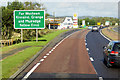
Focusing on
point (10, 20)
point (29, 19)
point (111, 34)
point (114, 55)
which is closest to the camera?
point (114, 55)

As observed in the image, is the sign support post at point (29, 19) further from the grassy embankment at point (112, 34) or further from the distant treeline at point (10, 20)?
the grassy embankment at point (112, 34)

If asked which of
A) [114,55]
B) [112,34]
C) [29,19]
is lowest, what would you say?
[114,55]

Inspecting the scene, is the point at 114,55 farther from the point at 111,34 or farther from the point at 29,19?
the point at 111,34

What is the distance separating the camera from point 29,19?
2661 cm

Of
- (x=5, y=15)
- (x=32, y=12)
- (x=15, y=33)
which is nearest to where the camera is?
(x=32, y=12)

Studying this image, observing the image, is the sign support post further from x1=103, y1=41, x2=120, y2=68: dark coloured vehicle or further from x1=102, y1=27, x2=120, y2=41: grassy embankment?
x1=103, y1=41, x2=120, y2=68: dark coloured vehicle

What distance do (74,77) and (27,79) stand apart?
1997 millimetres

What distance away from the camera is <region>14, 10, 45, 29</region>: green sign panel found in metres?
26.5

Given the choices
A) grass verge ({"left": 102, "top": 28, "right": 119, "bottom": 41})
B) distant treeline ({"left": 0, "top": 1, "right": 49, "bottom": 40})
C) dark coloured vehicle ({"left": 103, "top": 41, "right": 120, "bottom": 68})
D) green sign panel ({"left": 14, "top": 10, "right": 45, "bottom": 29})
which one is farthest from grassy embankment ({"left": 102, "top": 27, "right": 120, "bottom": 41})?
dark coloured vehicle ({"left": 103, "top": 41, "right": 120, "bottom": 68})

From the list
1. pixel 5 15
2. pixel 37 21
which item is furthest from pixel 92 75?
pixel 5 15

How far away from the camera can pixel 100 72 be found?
1005 centimetres

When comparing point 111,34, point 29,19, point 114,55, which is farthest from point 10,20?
point 114,55

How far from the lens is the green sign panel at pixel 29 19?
2652cm

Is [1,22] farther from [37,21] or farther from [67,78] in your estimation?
[67,78]
